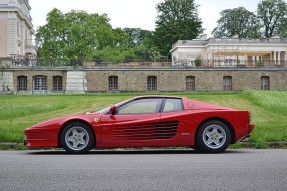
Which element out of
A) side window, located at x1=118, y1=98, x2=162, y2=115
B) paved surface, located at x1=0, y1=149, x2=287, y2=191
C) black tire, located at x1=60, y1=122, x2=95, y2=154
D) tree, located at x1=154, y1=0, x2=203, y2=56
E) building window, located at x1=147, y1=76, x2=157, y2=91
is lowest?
paved surface, located at x1=0, y1=149, x2=287, y2=191

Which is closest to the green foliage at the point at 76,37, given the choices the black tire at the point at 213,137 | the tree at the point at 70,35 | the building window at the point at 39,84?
the tree at the point at 70,35

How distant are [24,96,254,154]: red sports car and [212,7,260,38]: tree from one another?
82.5 m

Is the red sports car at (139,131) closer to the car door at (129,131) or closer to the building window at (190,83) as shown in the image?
the car door at (129,131)

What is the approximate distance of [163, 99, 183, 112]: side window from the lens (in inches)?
447

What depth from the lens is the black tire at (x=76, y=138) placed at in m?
11.0

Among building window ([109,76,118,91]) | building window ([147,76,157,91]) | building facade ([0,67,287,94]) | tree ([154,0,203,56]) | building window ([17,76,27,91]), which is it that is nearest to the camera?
building facade ([0,67,287,94])

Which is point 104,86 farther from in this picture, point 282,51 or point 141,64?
point 282,51

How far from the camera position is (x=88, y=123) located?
11.0 metres

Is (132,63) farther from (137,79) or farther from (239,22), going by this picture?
(239,22)

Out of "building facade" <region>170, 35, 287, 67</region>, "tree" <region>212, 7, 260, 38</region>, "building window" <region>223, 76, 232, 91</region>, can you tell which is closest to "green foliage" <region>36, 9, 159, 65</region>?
"building facade" <region>170, 35, 287, 67</region>

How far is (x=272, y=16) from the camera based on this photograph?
90.2m

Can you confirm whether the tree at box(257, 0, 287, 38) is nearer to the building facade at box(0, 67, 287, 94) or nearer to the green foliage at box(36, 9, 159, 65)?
the green foliage at box(36, 9, 159, 65)

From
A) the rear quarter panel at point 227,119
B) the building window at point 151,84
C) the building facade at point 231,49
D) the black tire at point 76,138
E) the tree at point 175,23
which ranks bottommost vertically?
the black tire at point 76,138

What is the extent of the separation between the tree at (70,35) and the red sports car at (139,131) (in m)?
56.8
